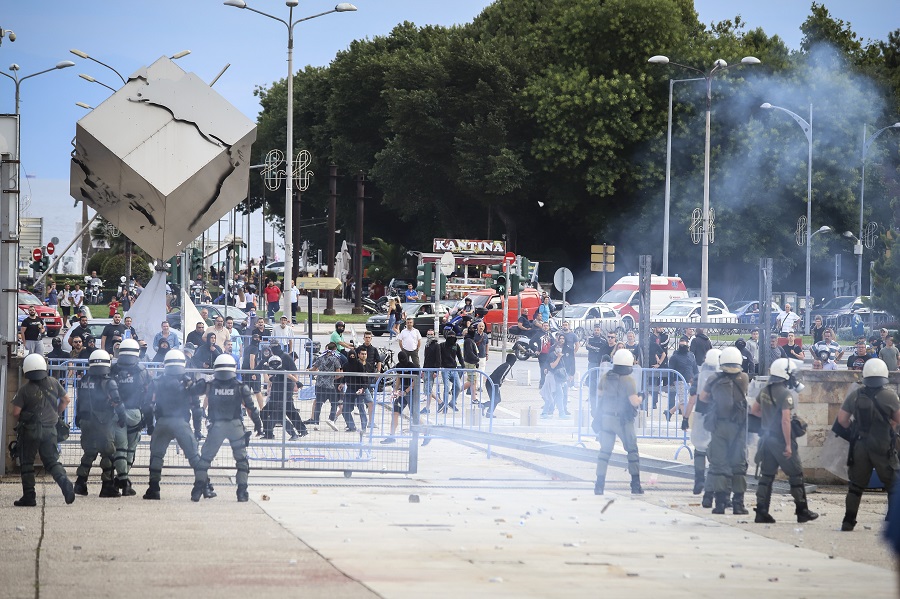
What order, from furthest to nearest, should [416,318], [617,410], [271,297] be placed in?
[271,297] < [416,318] < [617,410]

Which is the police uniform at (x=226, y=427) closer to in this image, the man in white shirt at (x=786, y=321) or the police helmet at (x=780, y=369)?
the police helmet at (x=780, y=369)

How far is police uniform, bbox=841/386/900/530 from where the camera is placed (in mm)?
11992

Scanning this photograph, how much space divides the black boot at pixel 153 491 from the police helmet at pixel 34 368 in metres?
1.46

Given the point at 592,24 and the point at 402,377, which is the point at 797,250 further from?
the point at 402,377

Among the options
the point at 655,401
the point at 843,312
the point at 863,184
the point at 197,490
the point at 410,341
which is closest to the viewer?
the point at 197,490

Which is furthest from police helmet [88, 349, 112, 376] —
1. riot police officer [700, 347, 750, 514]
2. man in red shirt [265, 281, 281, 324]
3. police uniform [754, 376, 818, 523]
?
man in red shirt [265, 281, 281, 324]

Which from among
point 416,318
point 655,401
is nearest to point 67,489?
point 655,401

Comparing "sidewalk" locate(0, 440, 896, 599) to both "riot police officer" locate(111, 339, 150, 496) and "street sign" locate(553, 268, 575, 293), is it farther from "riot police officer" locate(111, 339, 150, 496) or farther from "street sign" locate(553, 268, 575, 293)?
"street sign" locate(553, 268, 575, 293)

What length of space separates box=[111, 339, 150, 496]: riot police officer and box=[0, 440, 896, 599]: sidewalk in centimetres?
59

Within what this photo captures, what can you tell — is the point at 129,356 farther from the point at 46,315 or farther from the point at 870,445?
the point at 46,315

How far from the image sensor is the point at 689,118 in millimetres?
55281

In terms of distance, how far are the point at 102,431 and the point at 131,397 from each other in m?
0.50

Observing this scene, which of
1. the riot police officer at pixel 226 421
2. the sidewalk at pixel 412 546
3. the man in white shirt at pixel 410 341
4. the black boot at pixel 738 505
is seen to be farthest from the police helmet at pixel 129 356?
the man in white shirt at pixel 410 341

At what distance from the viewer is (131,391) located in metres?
13.4
